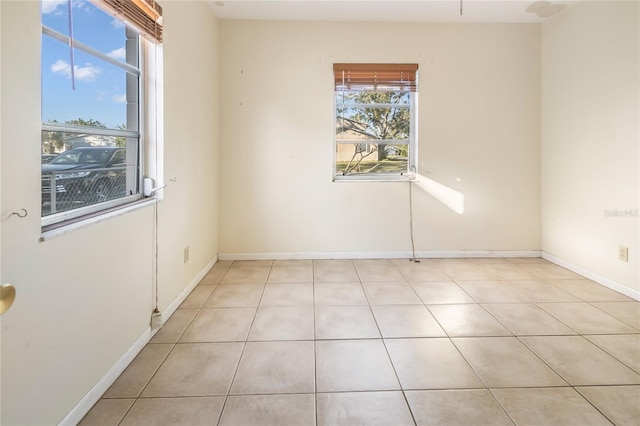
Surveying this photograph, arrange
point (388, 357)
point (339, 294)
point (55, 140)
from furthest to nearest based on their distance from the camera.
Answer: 1. point (339, 294)
2. point (388, 357)
3. point (55, 140)

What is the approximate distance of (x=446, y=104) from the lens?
12.8ft

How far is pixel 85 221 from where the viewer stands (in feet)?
5.12

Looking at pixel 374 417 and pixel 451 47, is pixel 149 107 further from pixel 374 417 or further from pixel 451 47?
pixel 451 47

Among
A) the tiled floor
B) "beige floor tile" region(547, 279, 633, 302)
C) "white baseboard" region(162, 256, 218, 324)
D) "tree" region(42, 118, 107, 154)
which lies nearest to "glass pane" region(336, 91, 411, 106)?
the tiled floor

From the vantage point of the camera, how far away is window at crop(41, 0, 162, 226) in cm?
146

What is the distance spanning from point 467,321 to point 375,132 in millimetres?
2350

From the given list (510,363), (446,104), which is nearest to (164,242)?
(510,363)

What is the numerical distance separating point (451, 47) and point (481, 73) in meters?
0.43

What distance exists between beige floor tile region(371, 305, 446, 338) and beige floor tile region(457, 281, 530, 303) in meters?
0.58

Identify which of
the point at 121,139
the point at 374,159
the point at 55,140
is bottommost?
the point at 55,140

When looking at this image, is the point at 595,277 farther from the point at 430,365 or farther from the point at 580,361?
the point at 430,365

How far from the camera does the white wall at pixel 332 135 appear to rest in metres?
3.84

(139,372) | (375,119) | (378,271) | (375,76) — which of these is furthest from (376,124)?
(139,372)

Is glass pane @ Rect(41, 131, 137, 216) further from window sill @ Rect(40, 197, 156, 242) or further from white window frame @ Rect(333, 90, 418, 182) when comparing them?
white window frame @ Rect(333, 90, 418, 182)
